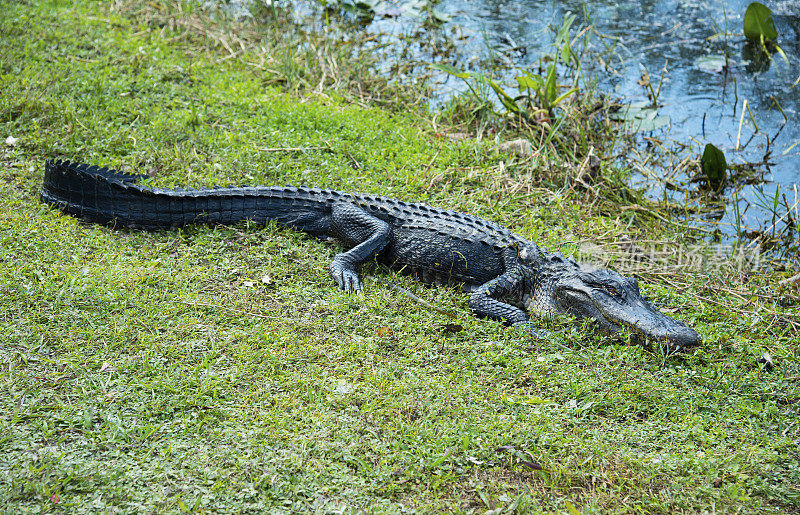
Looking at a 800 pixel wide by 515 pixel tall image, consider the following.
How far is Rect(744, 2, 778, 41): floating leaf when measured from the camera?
25.8 ft

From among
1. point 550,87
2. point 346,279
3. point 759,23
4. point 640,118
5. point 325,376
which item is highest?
point 759,23

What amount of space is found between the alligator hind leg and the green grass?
14cm

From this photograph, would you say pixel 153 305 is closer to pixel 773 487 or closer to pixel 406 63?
pixel 773 487

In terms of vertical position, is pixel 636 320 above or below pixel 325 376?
above

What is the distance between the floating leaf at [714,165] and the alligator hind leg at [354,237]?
11.6 ft

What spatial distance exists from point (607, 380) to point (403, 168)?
3097 mm

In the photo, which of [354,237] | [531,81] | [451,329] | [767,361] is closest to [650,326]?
[767,361]

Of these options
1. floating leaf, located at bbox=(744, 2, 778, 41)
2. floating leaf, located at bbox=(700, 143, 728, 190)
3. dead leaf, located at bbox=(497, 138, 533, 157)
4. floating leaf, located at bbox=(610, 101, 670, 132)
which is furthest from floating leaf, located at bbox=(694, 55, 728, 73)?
dead leaf, located at bbox=(497, 138, 533, 157)

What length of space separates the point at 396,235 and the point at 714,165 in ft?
11.7

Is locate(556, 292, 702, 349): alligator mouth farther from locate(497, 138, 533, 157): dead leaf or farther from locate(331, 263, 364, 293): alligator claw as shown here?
locate(497, 138, 533, 157): dead leaf

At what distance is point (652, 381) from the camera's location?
144 inches

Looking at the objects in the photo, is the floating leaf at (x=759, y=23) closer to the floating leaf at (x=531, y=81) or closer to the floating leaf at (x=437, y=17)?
the floating leaf at (x=531, y=81)

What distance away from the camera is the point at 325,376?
11.2 ft

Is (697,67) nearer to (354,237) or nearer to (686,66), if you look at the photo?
(686,66)
